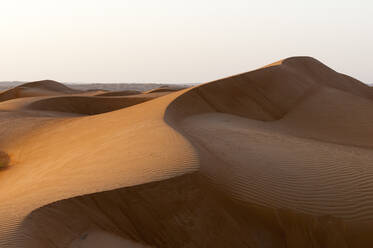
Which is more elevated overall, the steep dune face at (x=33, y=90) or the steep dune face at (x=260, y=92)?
the steep dune face at (x=260, y=92)

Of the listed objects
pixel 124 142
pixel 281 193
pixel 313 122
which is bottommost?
pixel 313 122

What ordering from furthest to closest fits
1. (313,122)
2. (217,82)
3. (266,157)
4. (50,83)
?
1. (50,83)
2. (217,82)
3. (313,122)
4. (266,157)

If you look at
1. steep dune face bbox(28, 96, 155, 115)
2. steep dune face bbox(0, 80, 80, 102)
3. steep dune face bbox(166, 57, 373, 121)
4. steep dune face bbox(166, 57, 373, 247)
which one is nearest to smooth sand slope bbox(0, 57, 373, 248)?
steep dune face bbox(166, 57, 373, 247)

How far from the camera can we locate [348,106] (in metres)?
12.6

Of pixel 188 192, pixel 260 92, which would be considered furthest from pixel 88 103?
pixel 188 192

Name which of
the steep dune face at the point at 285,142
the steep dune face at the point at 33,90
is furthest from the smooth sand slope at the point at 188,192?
the steep dune face at the point at 33,90

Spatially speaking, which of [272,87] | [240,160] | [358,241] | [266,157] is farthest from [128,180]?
[272,87]

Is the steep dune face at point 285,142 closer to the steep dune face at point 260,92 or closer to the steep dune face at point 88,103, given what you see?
the steep dune face at point 260,92

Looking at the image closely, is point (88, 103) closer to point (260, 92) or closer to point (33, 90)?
point (260, 92)

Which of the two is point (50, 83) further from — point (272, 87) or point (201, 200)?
point (201, 200)

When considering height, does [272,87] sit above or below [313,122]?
above

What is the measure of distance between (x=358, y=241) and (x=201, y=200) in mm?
2019

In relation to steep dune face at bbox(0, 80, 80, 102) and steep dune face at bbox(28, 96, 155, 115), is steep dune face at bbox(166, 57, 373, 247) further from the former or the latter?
steep dune face at bbox(0, 80, 80, 102)

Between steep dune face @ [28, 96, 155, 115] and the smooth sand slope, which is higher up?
the smooth sand slope
